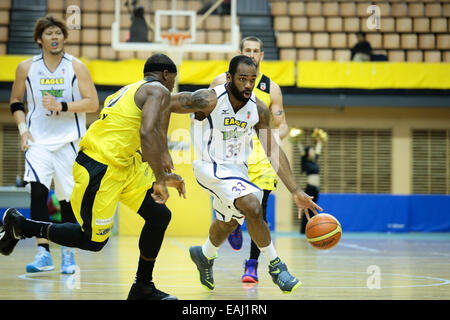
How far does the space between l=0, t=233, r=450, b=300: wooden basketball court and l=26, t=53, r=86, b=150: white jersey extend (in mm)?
1349

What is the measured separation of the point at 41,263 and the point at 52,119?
1.37 m

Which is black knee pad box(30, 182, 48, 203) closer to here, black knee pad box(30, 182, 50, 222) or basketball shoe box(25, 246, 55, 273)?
black knee pad box(30, 182, 50, 222)

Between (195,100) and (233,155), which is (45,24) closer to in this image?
(195,100)

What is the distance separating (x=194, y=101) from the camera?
5.01 metres

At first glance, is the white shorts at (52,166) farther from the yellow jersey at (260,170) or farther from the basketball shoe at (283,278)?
the basketball shoe at (283,278)

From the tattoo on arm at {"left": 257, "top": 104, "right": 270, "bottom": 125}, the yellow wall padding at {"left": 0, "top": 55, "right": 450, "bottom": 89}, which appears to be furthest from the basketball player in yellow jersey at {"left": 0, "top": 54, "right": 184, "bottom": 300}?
the yellow wall padding at {"left": 0, "top": 55, "right": 450, "bottom": 89}

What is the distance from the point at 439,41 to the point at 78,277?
1458 centimetres

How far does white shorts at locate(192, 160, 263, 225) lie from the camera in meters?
5.04

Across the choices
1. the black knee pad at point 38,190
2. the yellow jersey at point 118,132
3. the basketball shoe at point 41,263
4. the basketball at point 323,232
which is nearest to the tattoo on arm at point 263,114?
the basketball at point 323,232

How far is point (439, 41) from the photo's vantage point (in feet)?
59.2

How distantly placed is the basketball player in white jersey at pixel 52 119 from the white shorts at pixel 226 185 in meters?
1.61
